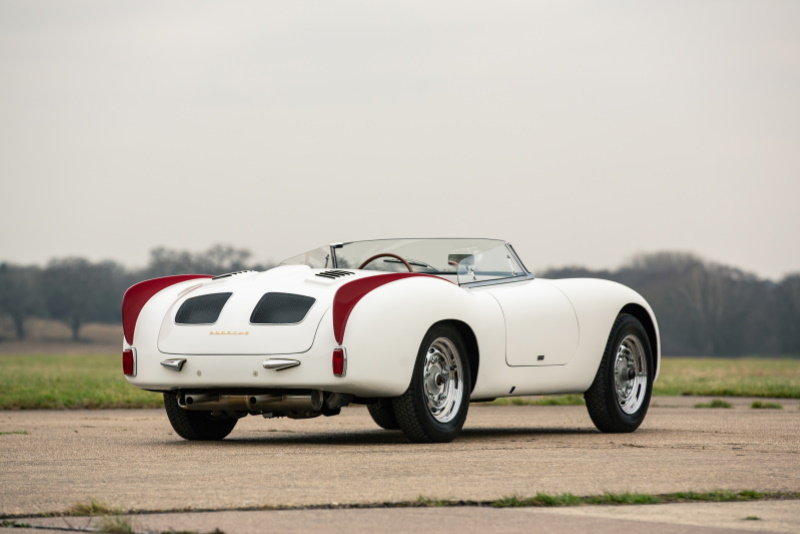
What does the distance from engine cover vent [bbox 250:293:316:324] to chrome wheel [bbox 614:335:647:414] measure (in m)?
3.28

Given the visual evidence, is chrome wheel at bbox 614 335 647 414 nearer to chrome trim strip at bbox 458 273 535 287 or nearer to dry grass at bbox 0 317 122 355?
chrome trim strip at bbox 458 273 535 287

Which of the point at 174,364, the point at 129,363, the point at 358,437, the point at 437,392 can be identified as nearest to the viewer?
the point at 174,364

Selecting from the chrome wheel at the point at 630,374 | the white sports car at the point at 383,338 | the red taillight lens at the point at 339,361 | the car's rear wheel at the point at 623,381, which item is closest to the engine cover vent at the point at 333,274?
the white sports car at the point at 383,338

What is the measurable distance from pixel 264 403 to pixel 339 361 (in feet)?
2.40

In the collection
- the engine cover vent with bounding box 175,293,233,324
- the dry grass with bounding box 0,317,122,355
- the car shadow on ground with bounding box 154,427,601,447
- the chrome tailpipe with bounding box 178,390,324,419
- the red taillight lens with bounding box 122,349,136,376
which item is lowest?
the dry grass with bounding box 0,317,122,355

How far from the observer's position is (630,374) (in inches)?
437

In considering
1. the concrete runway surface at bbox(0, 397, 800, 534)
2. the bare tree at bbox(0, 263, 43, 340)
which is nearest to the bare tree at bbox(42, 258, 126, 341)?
the bare tree at bbox(0, 263, 43, 340)

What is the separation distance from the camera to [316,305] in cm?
877

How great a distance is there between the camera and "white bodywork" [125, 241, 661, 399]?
28.3ft

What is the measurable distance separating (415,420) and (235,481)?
97.5 inches

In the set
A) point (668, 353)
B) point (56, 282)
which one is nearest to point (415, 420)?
point (668, 353)

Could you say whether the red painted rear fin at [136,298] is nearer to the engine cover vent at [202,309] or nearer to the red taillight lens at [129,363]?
the red taillight lens at [129,363]

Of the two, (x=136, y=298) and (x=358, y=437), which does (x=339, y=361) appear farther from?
(x=136, y=298)

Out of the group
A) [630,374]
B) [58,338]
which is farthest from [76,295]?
[630,374]
